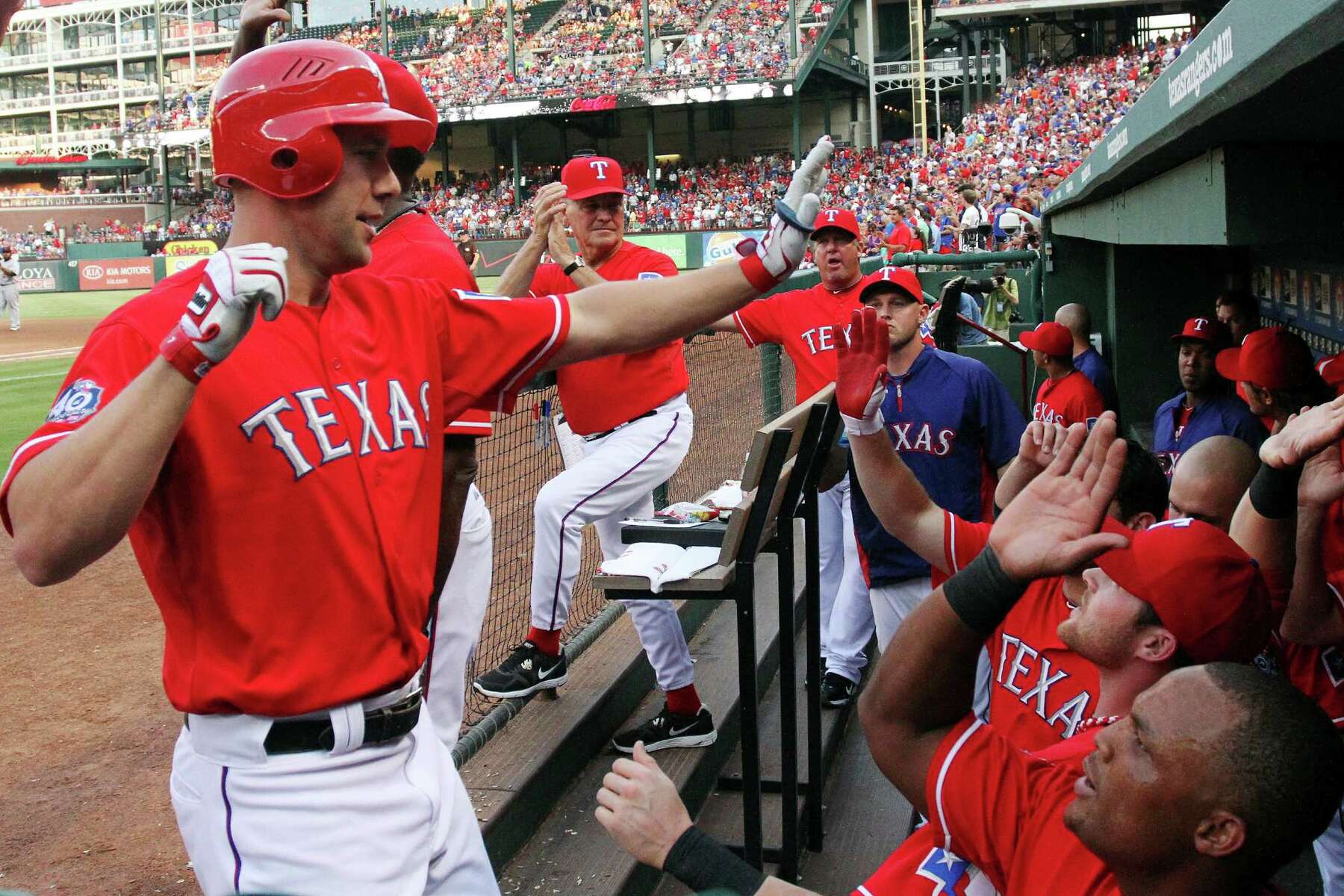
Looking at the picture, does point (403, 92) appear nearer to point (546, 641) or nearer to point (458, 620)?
point (458, 620)

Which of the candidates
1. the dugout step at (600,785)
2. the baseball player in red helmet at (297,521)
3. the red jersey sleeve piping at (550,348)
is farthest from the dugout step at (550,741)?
the red jersey sleeve piping at (550,348)

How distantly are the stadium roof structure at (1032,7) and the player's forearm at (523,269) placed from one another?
98.0 feet

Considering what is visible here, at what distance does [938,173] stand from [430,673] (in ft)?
83.8

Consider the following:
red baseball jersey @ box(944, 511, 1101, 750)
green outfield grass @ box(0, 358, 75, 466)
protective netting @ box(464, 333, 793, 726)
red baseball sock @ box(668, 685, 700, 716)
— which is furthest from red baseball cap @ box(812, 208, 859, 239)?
green outfield grass @ box(0, 358, 75, 466)

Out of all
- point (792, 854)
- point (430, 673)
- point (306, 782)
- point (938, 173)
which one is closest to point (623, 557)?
point (430, 673)

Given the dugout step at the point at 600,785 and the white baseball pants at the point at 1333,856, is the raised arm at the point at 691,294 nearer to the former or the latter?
the dugout step at the point at 600,785

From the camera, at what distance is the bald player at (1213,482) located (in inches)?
120

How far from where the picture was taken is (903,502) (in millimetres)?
2711

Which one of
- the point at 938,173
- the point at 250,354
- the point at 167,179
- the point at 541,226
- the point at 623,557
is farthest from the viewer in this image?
the point at 167,179

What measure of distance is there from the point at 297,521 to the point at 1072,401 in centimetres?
544

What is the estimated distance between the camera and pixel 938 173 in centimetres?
2673

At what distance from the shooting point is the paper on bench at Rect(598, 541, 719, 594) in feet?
9.98

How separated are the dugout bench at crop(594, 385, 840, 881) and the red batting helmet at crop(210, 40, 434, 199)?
1232 mm

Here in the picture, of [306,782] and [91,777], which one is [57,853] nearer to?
[91,777]
